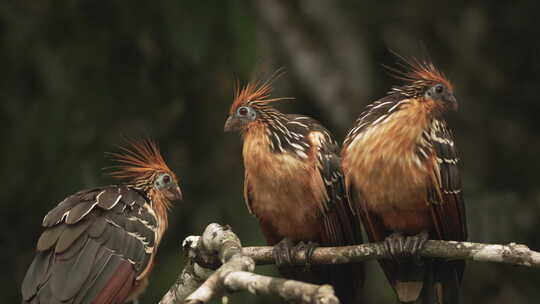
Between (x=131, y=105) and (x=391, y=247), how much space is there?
359 cm

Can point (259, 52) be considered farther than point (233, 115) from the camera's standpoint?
Yes

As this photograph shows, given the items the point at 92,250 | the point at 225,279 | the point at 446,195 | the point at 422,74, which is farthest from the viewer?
the point at 92,250

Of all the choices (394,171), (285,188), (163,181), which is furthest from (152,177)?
(394,171)

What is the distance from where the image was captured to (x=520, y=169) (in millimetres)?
8594

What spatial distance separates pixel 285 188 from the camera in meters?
5.18

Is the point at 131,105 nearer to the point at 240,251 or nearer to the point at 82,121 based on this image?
the point at 82,121

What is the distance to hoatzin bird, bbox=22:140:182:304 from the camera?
520 centimetres

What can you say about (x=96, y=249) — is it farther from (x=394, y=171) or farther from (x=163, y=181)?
(x=394, y=171)

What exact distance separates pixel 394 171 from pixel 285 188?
75 centimetres

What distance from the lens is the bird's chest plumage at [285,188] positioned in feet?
17.0

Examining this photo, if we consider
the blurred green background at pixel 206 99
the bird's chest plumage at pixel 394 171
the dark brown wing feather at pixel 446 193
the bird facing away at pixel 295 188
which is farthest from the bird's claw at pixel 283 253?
the blurred green background at pixel 206 99

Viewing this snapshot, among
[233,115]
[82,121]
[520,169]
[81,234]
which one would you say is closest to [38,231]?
[82,121]

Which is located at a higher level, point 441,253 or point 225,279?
point 225,279

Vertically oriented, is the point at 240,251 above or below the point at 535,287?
above
